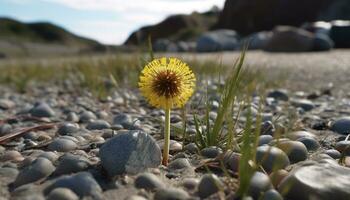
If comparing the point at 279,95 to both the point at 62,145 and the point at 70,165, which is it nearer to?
the point at 62,145

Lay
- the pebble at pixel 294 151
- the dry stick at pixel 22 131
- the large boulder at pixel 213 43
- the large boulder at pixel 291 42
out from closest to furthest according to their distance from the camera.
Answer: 1. the pebble at pixel 294 151
2. the dry stick at pixel 22 131
3. the large boulder at pixel 291 42
4. the large boulder at pixel 213 43

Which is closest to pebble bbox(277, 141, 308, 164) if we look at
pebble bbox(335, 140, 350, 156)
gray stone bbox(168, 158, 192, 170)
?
pebble bbox(335, 140, 350, 156)

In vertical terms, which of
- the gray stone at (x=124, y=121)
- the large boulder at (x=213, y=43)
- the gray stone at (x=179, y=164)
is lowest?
the large boulder at (x=213, y=43)

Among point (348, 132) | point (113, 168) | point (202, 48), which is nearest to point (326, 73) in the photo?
point (348, 132)

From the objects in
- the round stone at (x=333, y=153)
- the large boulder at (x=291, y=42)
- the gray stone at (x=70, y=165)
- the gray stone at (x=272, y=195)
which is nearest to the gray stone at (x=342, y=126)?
the round stone at (x=333, y=153)

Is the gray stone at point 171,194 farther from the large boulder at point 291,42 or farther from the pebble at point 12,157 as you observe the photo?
the large boulder at point 291,42

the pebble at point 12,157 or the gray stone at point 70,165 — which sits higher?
the gray stone at point 70,165

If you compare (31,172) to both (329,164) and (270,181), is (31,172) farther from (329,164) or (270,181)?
Result: (329,164)
